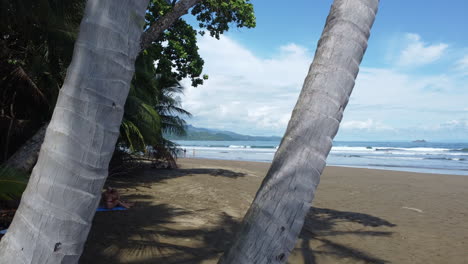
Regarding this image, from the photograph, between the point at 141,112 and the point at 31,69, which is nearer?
the point at 31,69

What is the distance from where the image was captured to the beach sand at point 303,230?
4.82 m

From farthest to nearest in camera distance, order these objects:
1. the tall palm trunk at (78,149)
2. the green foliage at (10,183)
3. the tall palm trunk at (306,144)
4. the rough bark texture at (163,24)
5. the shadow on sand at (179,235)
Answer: the shadow on sand at (179,235)
the rough bark texture at (163,24)
the green foliage at (10,183)
the tall palm trunk at (306,144)
the tall palm trunk at (78,149)

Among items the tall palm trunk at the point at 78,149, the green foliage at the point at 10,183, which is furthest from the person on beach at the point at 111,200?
the tall palm trunk at the point at 78,149

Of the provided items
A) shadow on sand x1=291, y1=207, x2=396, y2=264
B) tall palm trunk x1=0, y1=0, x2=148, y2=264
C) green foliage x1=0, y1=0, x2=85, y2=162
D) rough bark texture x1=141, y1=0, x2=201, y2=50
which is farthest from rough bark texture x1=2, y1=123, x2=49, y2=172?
tall palm trunk x1=0, y1=0, x2=148, y2=264

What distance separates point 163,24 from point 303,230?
13.6ft

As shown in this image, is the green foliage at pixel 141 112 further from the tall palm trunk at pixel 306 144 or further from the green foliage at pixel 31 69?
the tall palm trunk at pixel 306 144

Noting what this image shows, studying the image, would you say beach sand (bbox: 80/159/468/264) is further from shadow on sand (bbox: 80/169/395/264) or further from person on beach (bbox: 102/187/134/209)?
person on beach (bbox: 102/187/134/209)

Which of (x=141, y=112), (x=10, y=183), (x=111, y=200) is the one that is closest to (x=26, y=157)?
(x=111, y=200)

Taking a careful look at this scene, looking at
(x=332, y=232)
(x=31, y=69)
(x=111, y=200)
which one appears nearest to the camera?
(x=332, y=232)

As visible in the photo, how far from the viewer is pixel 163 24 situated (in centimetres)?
451

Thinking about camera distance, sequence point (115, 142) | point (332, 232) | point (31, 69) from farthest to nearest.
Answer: point (31, 69) < point (332, 232) < point (115, 142)

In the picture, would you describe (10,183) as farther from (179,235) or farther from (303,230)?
(303,230)

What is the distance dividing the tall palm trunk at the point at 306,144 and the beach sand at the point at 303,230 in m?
3.34

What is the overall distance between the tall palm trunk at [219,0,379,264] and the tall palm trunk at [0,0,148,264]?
2.00ft
